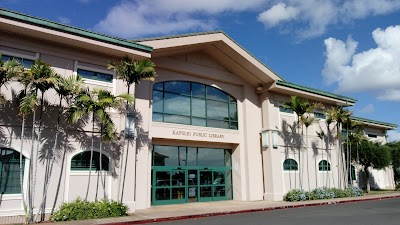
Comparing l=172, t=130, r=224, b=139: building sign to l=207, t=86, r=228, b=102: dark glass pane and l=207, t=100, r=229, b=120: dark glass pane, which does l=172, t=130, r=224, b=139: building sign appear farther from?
l=207, t=86, r=228, b=102: dark glass pane

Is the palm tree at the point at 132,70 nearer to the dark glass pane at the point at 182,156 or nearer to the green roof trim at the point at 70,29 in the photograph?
the green roof trim at the point at 70,29

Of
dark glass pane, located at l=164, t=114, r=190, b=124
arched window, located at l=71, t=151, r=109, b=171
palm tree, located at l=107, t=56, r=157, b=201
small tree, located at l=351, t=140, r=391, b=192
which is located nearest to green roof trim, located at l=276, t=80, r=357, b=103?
small tree, located at l=351, t=140, r=391, b=192

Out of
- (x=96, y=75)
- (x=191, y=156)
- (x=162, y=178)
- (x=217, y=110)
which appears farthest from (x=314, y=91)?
(x=96, y=75)

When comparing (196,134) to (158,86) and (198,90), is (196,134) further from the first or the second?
(158,86)

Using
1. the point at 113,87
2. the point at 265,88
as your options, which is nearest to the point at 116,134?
the point at 113,87

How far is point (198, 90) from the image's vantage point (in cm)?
2066

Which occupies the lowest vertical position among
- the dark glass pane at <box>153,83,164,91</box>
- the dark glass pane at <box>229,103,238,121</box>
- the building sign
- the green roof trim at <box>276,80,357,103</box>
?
the building sign

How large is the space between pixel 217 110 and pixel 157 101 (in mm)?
4349

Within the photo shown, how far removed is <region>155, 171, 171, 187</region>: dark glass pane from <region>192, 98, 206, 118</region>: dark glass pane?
3.90 metres

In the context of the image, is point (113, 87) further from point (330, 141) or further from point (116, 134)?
point (330, 141)

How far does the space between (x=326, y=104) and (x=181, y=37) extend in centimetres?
1415

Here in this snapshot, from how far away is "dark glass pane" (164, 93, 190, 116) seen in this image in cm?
1908

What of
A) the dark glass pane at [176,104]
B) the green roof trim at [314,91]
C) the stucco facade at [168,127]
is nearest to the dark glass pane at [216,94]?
the stucco facade at [168,127]

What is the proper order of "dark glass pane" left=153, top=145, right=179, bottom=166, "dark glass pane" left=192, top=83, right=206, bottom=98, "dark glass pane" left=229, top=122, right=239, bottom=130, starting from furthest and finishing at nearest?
"dark glass pane" left=229, top=122, right=239, bottom=130 → "dark glass pane" left=192, top=83, right=206, bottom=98 → "dark glass pane" left=153, top=145, right=179, bottom=166
